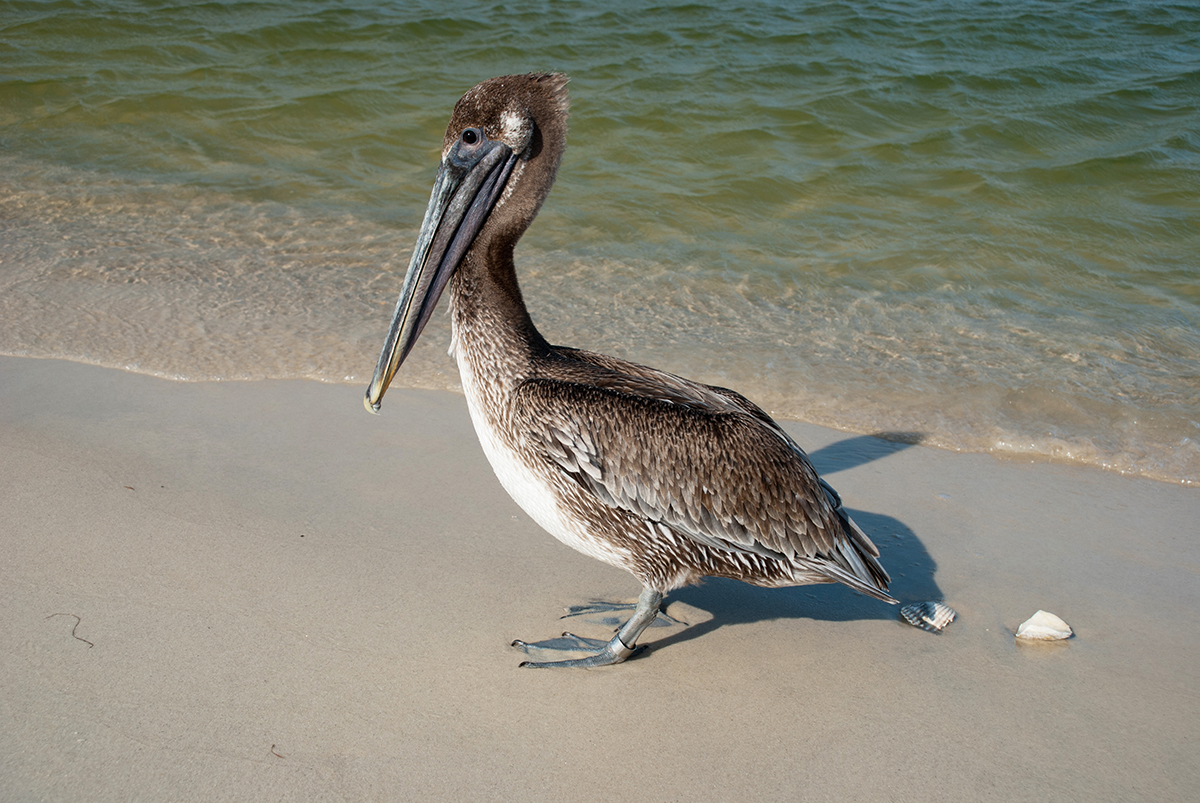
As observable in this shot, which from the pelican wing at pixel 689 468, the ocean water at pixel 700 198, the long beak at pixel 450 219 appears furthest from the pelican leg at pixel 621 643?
the ocean water at pixel 700 198

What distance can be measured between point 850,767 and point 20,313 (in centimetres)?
463

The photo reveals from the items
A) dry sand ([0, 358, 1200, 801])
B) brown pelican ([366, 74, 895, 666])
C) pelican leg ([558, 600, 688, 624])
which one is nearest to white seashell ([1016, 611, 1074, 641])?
dry sand ([0, 358, 1200, 801])

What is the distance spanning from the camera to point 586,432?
2857mm

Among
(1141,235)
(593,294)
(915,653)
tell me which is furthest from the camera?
(1141,235)

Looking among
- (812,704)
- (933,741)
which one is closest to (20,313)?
(812,704)

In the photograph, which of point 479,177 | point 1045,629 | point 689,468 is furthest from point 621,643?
point 479,177

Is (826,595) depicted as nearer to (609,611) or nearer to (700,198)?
(609,611)

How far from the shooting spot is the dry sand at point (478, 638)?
2.51 meters

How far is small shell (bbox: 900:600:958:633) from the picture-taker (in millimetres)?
3168

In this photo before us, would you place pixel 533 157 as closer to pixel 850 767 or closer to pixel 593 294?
pixel 850 767

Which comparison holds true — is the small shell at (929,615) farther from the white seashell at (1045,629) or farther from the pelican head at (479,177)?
the pelican head at (479,177)

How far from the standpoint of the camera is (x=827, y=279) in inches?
247

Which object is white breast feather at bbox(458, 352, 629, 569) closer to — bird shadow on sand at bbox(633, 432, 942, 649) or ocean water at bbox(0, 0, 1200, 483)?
bird shadow on sand at bbox(633, 432, 942, 649)

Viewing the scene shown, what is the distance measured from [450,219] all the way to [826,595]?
1.91 m
